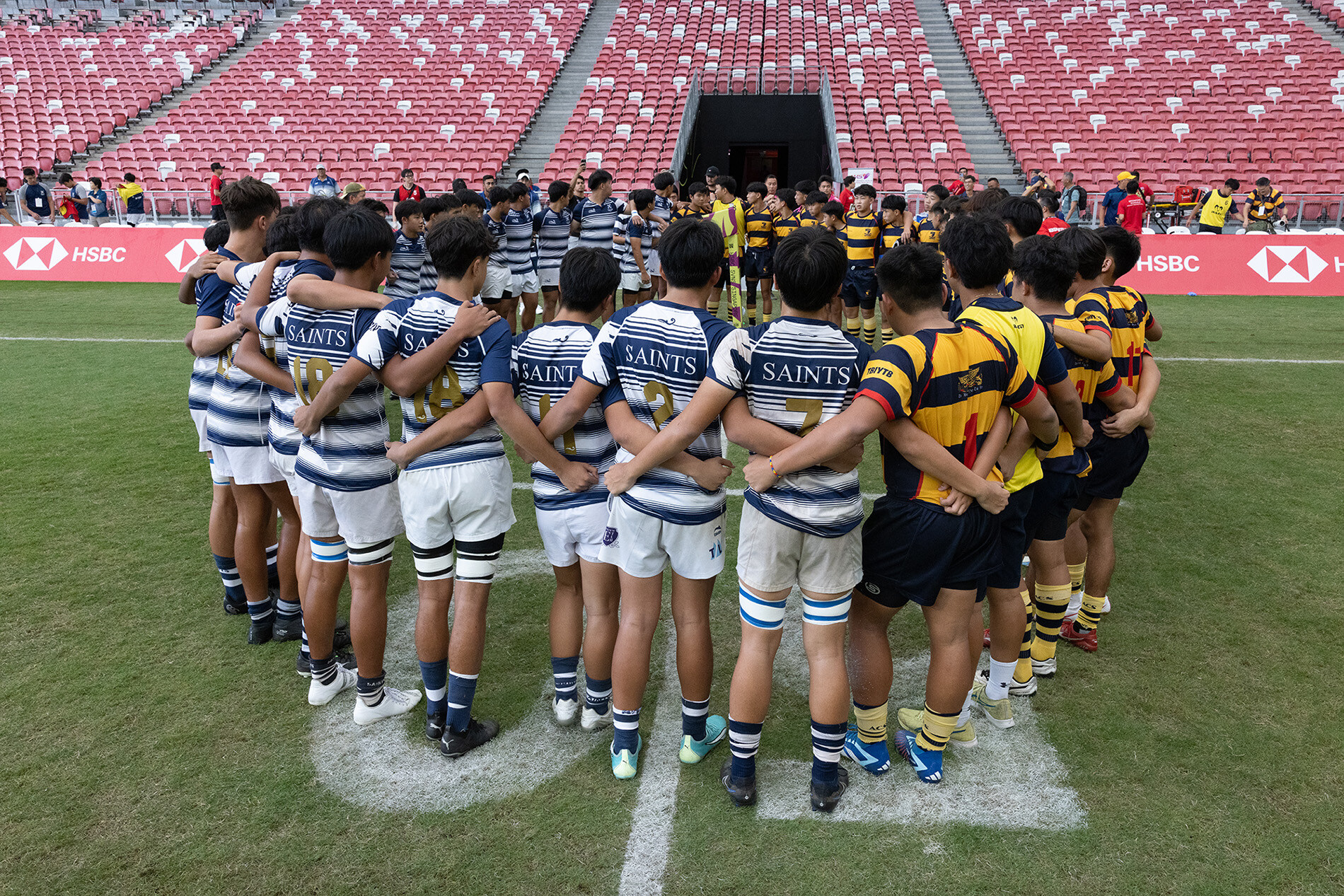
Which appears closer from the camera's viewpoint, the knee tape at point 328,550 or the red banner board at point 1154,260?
the knee tape at point 328,550

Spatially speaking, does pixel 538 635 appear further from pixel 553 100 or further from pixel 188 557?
pixel 553 100

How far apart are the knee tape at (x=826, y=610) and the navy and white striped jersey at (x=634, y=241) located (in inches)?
348

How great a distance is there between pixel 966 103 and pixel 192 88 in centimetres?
2290

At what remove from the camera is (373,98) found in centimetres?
2497

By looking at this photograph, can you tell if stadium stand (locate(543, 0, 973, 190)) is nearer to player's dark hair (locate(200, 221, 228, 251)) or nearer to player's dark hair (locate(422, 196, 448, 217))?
player's dark hair (locate(422, 196, 448, 217))

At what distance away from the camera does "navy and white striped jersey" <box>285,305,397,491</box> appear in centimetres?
325

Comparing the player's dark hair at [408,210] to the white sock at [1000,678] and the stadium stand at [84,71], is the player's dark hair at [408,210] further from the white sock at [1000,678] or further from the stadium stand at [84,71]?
the stadium stand at [84,71]

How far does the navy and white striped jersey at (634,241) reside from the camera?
1112cm

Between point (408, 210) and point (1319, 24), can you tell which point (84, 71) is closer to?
point (408, 210)

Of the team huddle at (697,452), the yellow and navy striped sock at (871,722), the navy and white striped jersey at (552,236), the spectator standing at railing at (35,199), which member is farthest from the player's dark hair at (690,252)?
the spectator standing at railing at (35,199)

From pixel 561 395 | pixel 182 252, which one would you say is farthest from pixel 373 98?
pixel 561 395

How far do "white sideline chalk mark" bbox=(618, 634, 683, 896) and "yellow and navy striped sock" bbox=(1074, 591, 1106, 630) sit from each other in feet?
6.26

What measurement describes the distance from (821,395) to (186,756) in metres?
A: 2.70

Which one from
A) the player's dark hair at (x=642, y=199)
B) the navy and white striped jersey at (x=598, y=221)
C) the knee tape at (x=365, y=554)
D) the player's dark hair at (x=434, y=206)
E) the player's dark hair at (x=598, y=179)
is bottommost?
the knee tape at (x=365, y=554)
